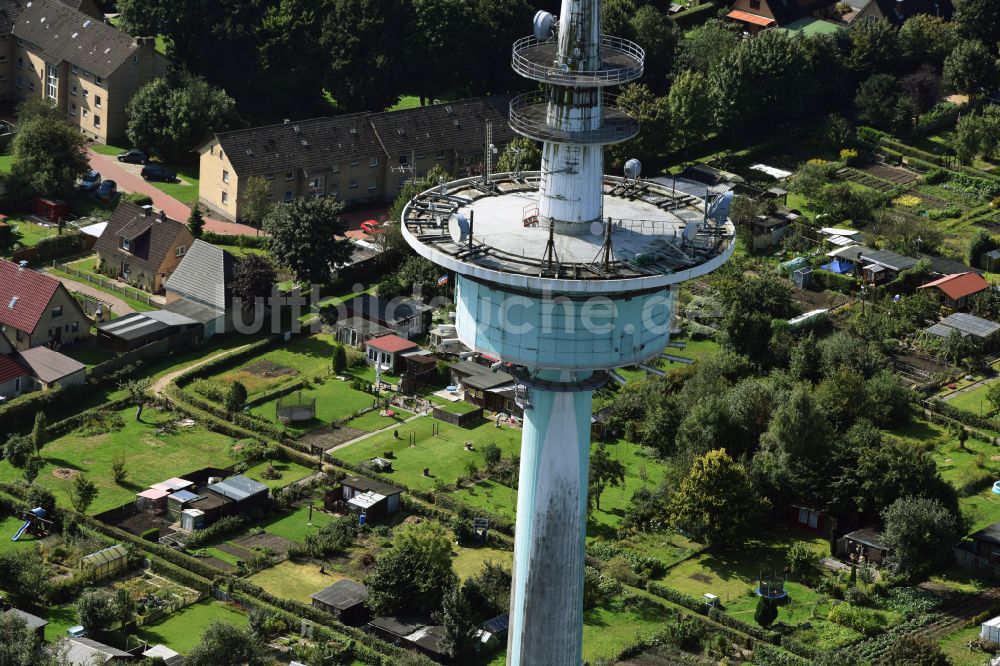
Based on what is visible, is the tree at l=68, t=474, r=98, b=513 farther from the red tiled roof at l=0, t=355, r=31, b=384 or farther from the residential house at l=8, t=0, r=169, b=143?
the residential house at l=8, t=0, r=169, b=143

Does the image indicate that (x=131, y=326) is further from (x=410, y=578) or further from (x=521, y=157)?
(x=410, y=578)

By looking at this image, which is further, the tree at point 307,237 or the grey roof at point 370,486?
the tree at point 307,237

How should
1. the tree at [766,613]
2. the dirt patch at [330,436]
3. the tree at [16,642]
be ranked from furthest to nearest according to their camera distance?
the dirt patch at [330,436] < the tree at [766,613] < the tree at [16,642]

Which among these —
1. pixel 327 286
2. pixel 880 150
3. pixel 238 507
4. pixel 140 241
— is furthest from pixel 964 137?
pixel 238 507

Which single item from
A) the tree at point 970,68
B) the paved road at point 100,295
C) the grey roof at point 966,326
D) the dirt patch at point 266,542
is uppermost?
the tree at point 970,68

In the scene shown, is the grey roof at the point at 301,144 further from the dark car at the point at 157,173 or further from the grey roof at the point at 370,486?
the grey roof at the point at 370,486

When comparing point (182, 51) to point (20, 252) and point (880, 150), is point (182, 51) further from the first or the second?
point (880, 150)

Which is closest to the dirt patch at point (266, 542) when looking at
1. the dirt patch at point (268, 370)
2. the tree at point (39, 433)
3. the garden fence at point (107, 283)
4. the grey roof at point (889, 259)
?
the tree at point (39, 433)
